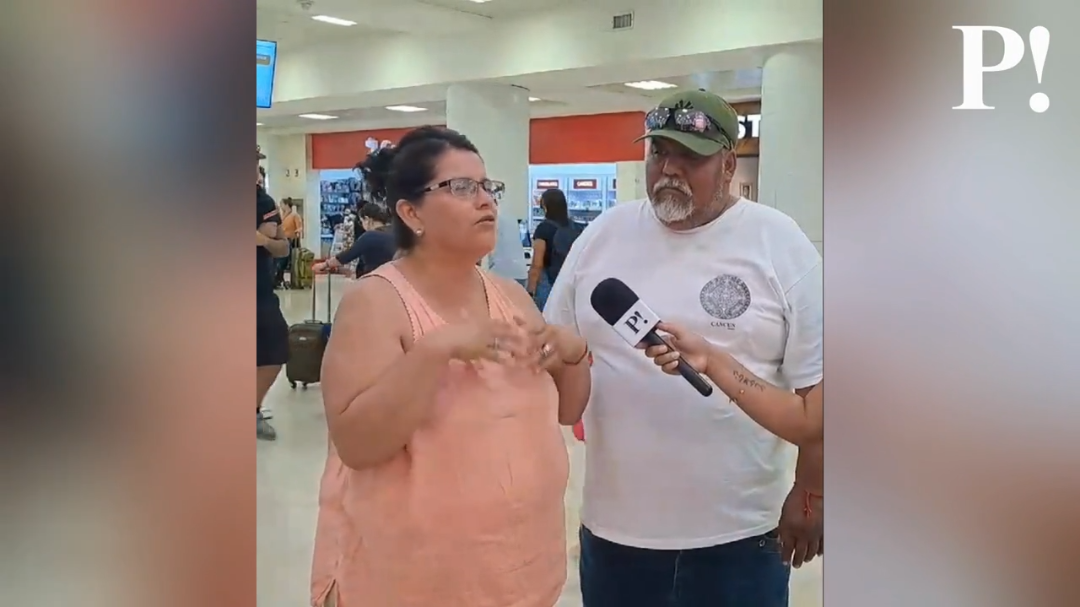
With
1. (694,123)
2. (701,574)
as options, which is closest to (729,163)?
(694,123)

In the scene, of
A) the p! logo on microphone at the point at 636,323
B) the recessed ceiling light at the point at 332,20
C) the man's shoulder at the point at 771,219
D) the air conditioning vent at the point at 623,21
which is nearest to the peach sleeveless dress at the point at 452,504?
the p! logo on microphone at the point at 636,323

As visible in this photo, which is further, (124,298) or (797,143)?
(797,143)

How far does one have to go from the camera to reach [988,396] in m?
0.64

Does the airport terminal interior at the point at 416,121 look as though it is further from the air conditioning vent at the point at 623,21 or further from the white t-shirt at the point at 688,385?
the air conditioning vent at the point at 623,21

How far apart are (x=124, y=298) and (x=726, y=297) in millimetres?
673

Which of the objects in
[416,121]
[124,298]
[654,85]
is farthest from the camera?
[654,85]

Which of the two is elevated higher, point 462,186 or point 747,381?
point 462,186

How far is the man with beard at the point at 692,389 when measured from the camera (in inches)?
38.0

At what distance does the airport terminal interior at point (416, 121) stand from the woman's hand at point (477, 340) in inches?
3.9

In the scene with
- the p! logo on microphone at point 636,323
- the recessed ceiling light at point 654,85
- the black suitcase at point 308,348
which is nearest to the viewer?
the black suitcase at point 308,348

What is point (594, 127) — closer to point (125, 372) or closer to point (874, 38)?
point (874, 38)

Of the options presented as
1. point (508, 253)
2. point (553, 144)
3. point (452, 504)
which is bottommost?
point (452, 504)

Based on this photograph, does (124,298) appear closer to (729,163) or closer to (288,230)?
(288,230)

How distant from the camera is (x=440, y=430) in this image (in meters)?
0.77
